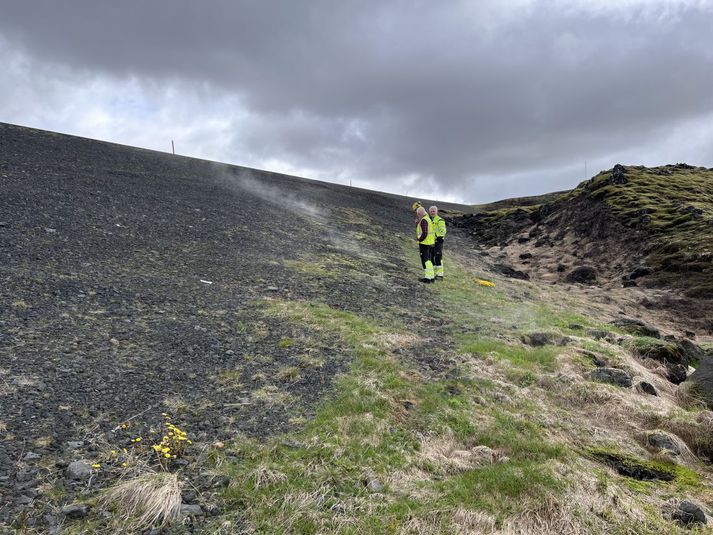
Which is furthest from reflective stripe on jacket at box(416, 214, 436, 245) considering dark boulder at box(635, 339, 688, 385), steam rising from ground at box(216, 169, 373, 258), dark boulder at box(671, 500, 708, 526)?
dark boulder at box(671, 500, 708, 526)

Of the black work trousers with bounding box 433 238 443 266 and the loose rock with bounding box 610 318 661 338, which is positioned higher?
the black work trousers with bounding box 433 238 443 266

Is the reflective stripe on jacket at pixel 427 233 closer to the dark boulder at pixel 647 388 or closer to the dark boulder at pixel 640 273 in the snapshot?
the dark boulder at pixel 647 388

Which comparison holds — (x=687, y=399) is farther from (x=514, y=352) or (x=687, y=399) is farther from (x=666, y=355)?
(x=514, y=352)

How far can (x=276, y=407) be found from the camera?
25.4ft

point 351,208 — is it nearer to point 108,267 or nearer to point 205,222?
point 205,222

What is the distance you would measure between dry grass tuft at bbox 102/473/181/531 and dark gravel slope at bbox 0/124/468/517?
1167 millimetres

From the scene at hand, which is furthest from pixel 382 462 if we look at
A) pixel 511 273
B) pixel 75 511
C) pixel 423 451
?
pixel 511 273

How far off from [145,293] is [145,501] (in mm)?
7753

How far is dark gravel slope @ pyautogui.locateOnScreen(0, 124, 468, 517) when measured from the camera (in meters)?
7.14

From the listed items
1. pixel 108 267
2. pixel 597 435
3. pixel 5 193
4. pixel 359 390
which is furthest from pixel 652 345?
pixel 5 193

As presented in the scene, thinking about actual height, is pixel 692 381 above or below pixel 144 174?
below

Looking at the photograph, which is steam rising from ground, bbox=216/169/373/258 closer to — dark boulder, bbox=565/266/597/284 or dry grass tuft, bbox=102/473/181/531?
dark boulder, bbox=565/266/597/284

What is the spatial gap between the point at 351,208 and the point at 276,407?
110 feet

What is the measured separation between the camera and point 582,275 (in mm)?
27984
